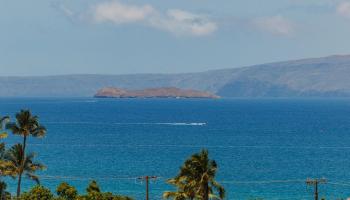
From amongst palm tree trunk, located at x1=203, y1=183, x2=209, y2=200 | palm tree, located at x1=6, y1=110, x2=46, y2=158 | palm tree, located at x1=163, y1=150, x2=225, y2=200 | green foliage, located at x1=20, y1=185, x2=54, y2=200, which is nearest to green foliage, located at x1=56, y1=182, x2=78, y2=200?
green foliage, located at x1=20, y1=185, x2=54, y2=200

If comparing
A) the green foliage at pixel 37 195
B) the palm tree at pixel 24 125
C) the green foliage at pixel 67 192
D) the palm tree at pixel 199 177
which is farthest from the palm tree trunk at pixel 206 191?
the palm tree at pixel 24 125

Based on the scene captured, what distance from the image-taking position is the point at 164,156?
170m

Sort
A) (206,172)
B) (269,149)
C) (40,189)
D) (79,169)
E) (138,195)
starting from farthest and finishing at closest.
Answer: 1. (269,149)
2. (79,169)
3. (138,195)
4. (40,189)
5. (206,172)

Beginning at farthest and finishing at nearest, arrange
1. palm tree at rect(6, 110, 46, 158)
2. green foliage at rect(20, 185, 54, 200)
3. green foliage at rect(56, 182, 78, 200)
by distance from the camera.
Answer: palm tree at rect(6, 110, 46, 158) → green foliage at rect(56, 182, 78, 200) → green foliage at rect(20, 185, 54, 200)

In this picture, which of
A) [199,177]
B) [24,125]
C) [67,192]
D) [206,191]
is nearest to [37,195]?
[67,192]

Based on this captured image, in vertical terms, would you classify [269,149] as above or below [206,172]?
above

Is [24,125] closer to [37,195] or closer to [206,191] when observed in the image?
[37,195]

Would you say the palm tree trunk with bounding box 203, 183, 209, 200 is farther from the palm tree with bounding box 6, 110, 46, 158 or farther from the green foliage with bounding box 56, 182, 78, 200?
the palm tree with bounding box 6, 110, 46, 158

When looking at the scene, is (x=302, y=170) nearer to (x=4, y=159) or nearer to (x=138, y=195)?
(x=138, y=195)

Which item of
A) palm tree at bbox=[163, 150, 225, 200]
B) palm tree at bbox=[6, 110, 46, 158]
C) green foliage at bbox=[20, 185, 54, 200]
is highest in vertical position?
palm tree at bbox=[6, 110, 46, 158]

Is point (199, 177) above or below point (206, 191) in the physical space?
above

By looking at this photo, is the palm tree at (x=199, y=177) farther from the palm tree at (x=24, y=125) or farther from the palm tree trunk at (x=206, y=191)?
the palm tree at (x=24, y=125)

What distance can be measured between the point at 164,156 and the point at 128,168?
2549 centimetres

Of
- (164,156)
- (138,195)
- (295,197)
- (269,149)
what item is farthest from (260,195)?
(269,149)
